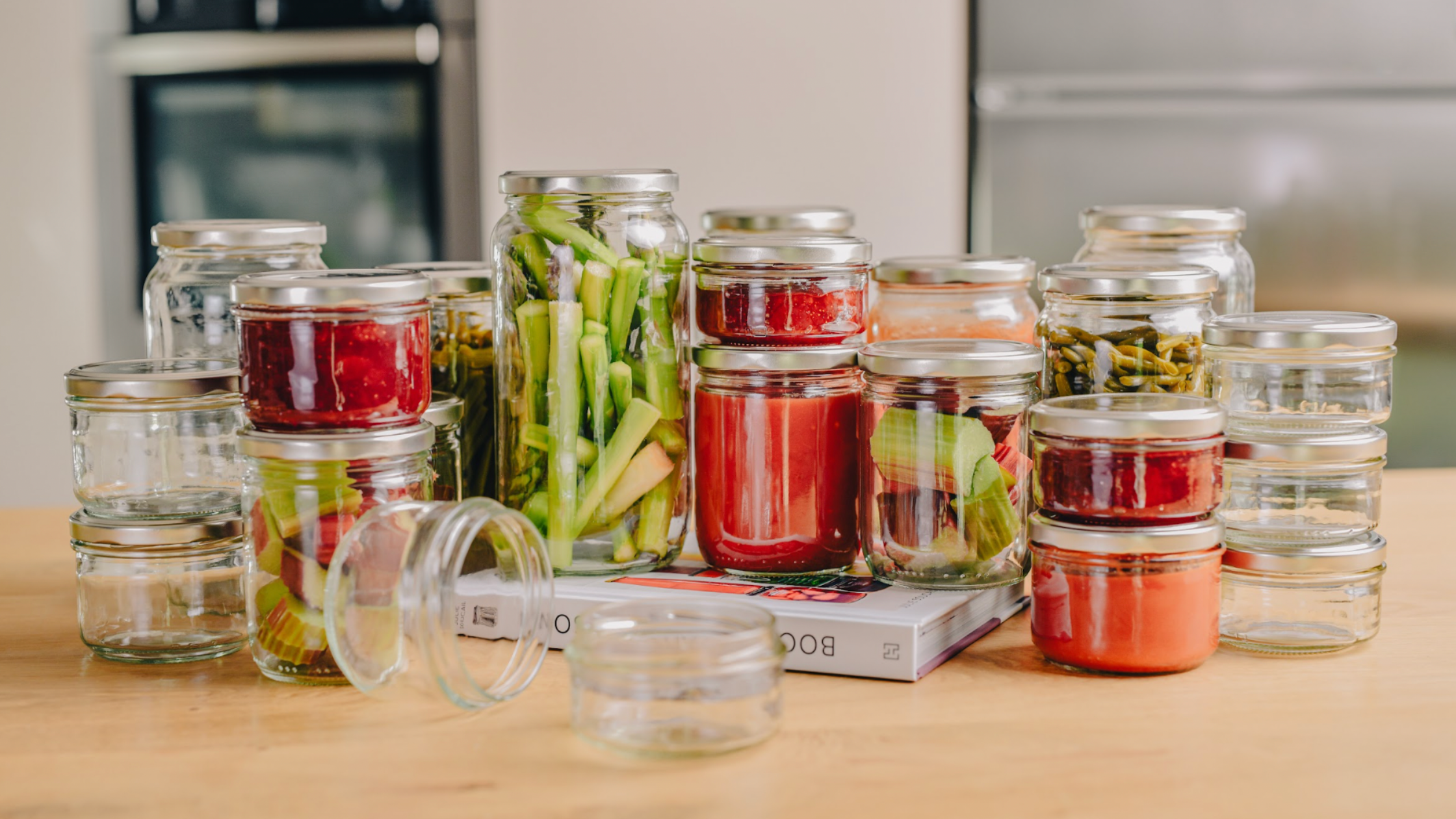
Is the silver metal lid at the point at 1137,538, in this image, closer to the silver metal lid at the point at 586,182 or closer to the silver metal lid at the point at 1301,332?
the silver metal lid at the point at 1301,332

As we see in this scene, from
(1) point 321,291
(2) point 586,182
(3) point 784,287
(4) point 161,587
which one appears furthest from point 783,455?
(4) point 161,587

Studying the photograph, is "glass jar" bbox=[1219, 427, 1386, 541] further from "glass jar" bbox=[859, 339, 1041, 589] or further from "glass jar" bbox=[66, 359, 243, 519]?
"glass jar" bbox=[66, 359, 243, 519]

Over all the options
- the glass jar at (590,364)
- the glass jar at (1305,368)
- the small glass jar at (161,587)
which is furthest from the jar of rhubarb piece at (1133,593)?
the small glass jar at (161,587)

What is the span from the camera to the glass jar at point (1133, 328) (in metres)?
0.98

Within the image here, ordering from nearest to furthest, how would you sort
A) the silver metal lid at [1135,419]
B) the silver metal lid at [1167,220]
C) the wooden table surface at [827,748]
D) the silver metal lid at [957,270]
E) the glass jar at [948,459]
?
the wooden table surface at [827,748]
the silver metal lid at [1135,419]
the glass jar at [948,459]
the silver metal lid at [957,270]
the silver metal lid at [1167,220]

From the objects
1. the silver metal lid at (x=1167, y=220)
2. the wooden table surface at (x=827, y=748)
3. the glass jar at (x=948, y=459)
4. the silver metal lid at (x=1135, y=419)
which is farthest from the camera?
the silver metal lid at (x=1167, y=220)

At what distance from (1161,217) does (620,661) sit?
69 cm

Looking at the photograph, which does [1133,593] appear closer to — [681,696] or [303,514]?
[681,696]

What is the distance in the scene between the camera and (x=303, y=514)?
2.87 ft

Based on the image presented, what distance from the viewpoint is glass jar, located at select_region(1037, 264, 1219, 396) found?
3.20 ft

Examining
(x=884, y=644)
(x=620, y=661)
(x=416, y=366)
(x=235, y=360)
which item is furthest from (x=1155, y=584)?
(x=235, y=360)

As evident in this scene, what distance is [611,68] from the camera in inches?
102

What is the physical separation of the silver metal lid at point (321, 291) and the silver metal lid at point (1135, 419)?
43 centimetres

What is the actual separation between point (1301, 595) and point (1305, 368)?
0.16m
